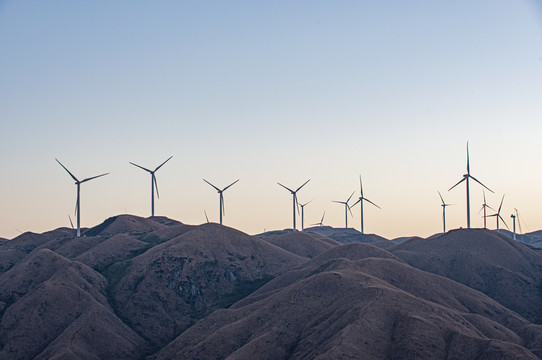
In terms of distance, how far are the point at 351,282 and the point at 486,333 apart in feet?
116

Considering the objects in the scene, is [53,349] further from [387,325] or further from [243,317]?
[387,325]

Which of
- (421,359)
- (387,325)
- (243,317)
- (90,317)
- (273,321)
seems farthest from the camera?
(90,317)

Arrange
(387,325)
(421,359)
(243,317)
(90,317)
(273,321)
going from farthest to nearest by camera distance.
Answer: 1. (90,317)
2. (243,317)
3. (273,321)
4. (387,325)
5. (421,359)

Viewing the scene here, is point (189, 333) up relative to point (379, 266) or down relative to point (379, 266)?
down

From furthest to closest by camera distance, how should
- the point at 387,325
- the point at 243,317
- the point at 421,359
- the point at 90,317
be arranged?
1. the point at 90,317
2. the point at 243,317
3. the point at 387,325
4. the point at 421,359

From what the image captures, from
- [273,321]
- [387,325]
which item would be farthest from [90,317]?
[387,325]

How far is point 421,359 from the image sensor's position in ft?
419

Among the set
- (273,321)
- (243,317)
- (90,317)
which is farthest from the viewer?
(90,317)

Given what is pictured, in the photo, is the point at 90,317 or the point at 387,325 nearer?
the point at 387,325

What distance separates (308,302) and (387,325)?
89.7 feet

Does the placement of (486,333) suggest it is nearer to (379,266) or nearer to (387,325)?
(387,325)

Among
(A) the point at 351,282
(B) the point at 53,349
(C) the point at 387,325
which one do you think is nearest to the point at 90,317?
(B) the point at 53,349

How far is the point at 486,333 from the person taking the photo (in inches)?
5876

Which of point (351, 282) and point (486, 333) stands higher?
point (351, 282)
